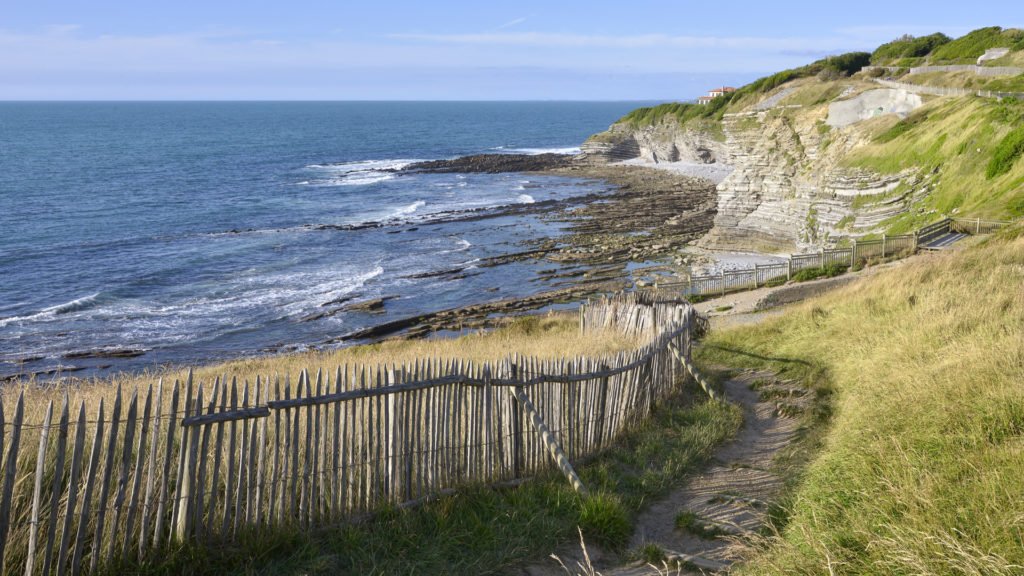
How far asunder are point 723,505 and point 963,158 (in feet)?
94.8

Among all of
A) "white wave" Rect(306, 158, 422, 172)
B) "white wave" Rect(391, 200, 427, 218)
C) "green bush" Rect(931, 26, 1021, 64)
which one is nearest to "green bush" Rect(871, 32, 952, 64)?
"green bush" Rect(931, 26, 1021, 64)

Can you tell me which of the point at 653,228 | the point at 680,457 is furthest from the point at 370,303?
the point at 680,457

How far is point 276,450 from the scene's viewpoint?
5.93 meters

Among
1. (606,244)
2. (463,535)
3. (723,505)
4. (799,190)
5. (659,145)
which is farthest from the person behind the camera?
(659,145)

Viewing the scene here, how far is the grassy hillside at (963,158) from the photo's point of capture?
27734 millimetres

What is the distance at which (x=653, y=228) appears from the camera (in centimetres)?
5112

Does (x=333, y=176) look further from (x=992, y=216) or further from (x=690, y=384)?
(x=690, y=384)

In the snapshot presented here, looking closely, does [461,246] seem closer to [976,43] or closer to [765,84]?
[765,84]

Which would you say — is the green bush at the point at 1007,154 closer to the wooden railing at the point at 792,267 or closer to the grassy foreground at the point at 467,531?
the wooden railing at the point at 792,267

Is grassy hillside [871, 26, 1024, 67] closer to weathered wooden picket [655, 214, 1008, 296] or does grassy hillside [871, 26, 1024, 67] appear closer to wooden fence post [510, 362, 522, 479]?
weathered wooden picket [655, 214, 1008, 296]

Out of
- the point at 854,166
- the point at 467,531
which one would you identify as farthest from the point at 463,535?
the point at 854,166

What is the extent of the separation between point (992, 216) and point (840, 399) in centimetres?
1989

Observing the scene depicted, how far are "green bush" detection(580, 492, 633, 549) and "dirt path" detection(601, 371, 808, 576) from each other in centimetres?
13

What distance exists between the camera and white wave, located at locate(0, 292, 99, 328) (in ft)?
102
